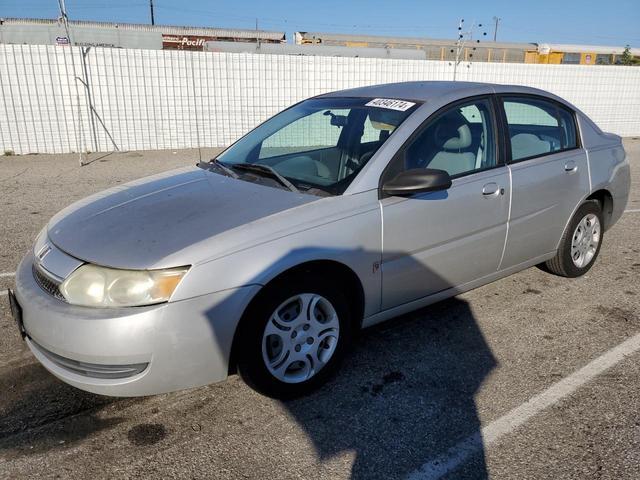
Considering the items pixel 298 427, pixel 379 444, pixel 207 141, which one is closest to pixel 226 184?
pixel 298 427

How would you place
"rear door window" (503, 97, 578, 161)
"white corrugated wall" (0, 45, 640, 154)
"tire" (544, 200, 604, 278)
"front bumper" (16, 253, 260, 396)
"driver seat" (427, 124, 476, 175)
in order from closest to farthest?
"front bumper" (16, 253, 260, 396) → "driver seat" (427, 124, 476, 175) → "rear door window" (503, 97, 578, 161) → "tire" (544, 200, 604, 278) → "white corrugated wall" (0, 45, 640, 154)

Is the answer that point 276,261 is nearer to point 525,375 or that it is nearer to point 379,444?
point 379,444

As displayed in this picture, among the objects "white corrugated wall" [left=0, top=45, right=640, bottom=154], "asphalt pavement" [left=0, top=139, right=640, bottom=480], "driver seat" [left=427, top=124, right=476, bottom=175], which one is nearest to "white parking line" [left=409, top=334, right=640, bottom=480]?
"asphalt pavement" [left=0, top=139, right=640, bottom=480]

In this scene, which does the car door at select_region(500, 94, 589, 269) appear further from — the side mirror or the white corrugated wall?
the white corrugated wall

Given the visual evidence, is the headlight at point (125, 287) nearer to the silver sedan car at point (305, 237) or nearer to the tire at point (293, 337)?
the silver sedan car at point (305, 237)

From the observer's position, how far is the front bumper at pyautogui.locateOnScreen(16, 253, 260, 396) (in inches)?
91.8

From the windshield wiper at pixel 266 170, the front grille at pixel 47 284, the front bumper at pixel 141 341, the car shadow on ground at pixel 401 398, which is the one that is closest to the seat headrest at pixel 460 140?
the car shadow on ground at pixel 401 398

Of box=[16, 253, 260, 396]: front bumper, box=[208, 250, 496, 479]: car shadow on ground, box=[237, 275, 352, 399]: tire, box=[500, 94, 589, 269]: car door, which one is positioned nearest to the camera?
box=[16, 253, 260, 396]: front bumper

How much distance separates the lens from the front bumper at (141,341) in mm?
2332

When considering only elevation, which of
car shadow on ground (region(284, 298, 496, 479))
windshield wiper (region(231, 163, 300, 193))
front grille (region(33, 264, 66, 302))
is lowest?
car shadow on ground (region(284, 298, 496, 479))

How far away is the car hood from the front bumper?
8.9 inches

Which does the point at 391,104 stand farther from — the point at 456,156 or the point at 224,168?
the point at 224,168

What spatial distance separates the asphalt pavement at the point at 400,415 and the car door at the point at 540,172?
0.56 m

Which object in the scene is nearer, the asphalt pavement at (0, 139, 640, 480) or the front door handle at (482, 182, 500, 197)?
the asphalt pavement at (0, 139, 640, 480)
